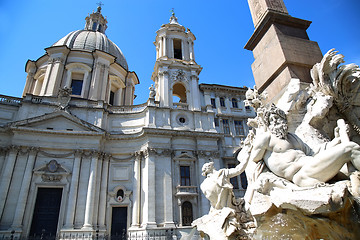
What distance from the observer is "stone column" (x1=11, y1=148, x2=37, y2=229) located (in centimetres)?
1530

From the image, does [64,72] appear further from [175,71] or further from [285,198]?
[285,198]

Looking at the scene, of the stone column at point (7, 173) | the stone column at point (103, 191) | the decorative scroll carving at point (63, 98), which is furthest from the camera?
the decorative scroll carving at point (63, 98)

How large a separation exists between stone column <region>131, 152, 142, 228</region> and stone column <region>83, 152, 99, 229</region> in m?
3.02

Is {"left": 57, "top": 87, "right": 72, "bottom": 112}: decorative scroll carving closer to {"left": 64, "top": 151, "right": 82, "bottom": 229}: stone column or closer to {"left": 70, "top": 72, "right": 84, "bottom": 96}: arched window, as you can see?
{"left": 70, "top": 72, "right": 84, "bottom": 96}: arched window

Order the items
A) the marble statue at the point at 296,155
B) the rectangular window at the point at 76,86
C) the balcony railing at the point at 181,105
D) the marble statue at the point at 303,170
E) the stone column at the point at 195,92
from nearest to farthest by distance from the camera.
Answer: the marble statue at the point at 303,170 → the marble statue at the point at 296,155 → the stone column at the point at 195,92 → the balcony railing at the point at 181,105 → the rectangular window at the point at 76,86

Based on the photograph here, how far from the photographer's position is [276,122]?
4.02 meters

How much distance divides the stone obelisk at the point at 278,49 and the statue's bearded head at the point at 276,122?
1.66 metres

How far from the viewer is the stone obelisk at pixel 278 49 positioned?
18.4ft

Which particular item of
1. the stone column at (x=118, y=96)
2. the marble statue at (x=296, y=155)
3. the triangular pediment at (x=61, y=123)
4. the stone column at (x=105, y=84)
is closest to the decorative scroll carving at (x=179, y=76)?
the stone column at (x=105, y=84)

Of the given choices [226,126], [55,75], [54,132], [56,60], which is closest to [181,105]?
[226,126]

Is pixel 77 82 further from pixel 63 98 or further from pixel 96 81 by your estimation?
pixel 63 98

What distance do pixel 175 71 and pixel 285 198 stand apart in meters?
21.3

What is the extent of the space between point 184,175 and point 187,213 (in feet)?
9.78

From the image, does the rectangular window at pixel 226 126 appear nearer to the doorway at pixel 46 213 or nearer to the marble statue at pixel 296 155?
the doorway at pixel 46 213
